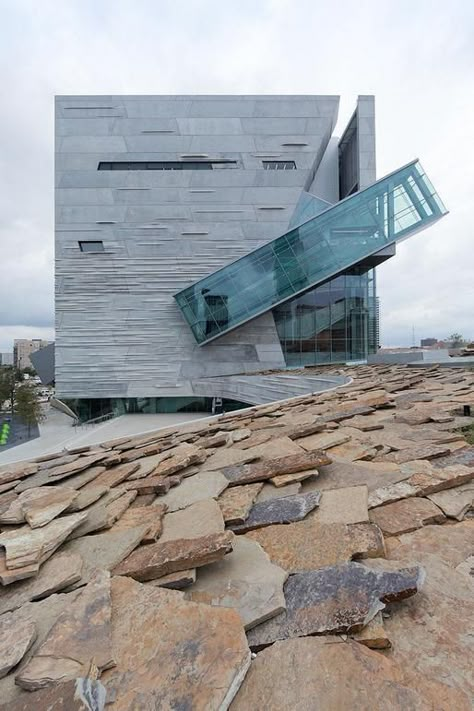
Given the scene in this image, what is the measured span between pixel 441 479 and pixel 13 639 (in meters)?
2.35

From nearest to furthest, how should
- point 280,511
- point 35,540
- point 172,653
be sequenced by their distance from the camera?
point 172,653
point 35,540
point 280,511

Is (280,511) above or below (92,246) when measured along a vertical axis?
below

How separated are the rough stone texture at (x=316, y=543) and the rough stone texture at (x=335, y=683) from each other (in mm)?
451

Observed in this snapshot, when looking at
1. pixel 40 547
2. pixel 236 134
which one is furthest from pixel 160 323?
pixel 40 547

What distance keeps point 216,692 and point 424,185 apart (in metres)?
20.6

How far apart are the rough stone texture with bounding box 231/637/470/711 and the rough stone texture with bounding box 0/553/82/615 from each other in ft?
3.00

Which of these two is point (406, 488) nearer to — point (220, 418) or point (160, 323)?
point (220, 418)

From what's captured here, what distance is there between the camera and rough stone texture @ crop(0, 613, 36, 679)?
1139 millimetres

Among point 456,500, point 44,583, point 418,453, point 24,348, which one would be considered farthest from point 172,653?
point 24,348

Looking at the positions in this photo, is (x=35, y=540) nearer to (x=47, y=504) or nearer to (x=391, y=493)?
(x=47, y=504)

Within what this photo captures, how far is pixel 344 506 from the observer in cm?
207

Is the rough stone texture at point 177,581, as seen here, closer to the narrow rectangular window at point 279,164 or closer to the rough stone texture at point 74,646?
the rough stone texture at point 74,646

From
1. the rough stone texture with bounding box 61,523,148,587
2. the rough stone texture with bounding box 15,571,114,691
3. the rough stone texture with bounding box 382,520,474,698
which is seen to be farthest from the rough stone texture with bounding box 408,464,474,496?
the rough stone texture with bounding box 15,571,114,691

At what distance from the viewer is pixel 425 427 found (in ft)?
11.8
